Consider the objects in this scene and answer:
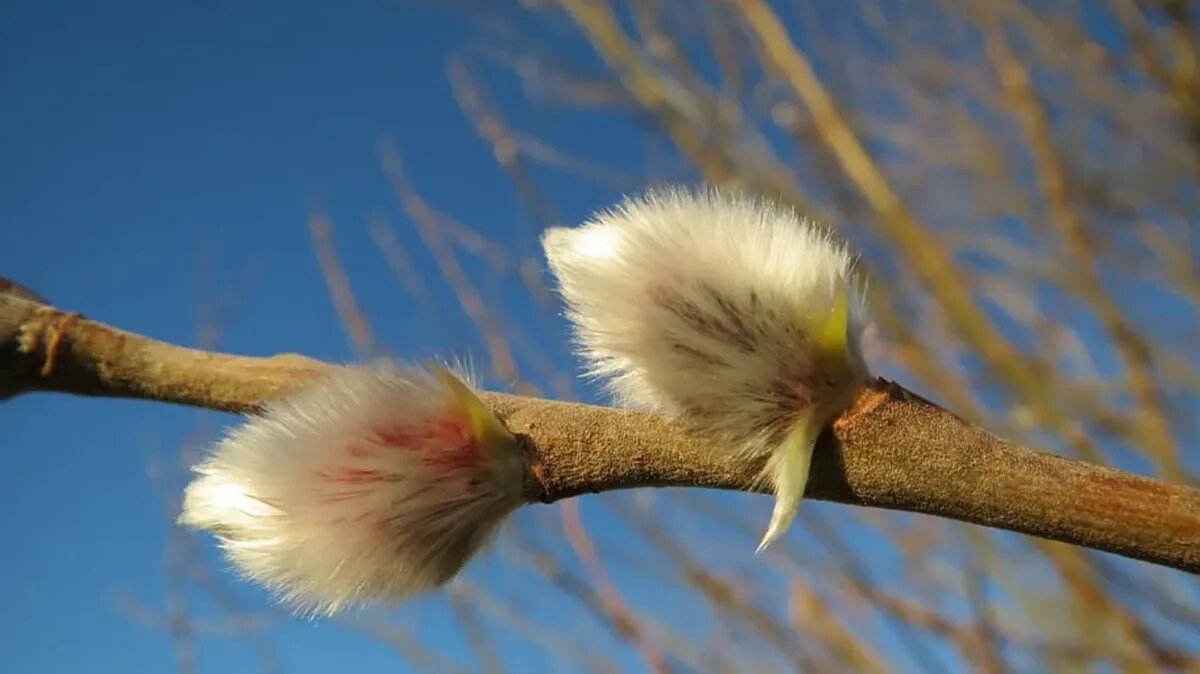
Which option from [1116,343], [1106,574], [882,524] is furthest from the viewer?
[882,524]

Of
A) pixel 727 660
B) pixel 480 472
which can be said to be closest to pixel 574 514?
pixel 727 660

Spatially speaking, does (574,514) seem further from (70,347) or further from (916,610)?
(70,347)

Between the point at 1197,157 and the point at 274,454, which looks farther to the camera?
the point at 1197,157

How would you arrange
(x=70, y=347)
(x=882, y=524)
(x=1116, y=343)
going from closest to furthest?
(x=70, y=347)
(x=1116, y=343)
(x=882, y=524)
